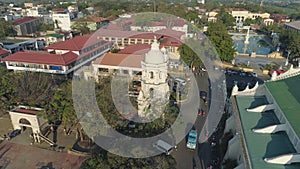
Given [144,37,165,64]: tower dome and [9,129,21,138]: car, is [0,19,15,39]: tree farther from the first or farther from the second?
[144,37,165,64]: tower dome

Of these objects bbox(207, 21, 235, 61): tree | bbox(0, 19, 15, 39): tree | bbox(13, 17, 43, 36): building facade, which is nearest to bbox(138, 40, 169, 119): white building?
bbox(207, 21, 235, 61): tree

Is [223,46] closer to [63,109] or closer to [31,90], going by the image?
[63,109]

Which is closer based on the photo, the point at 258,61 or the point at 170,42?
the point at 170,42

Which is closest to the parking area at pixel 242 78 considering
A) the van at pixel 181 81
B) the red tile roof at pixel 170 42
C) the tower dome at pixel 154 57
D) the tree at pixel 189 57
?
the tree at pixel 189 57

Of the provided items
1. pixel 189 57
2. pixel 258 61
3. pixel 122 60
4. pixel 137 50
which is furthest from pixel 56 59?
pixel 258 61

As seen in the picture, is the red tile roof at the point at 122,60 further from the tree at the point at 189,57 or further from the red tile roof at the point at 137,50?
the tree at the point at 189,57

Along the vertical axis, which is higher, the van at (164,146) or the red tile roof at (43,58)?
the red tile roof at (43,58)
